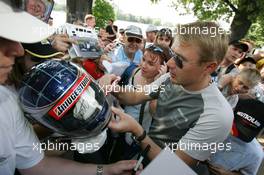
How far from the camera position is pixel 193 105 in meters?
2.01

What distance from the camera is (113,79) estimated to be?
90.9 inches

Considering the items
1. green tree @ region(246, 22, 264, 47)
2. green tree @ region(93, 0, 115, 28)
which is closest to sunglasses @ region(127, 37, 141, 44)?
green tree @ region(93, 0, 115, 28)

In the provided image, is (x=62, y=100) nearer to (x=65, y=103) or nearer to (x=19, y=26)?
(x=65, y=103)

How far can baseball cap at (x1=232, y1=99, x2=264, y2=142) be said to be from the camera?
2545 mm

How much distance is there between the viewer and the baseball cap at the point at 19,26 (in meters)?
1.12

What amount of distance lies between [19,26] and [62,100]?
407 millimetres

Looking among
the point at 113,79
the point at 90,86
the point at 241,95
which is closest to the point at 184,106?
the point at 113,79

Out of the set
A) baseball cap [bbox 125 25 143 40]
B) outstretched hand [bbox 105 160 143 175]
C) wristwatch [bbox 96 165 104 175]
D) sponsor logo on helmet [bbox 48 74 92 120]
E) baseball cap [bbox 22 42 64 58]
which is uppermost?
baseball cap [bbox 125 25 143 40]

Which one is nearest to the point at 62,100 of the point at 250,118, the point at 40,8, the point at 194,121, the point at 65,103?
the point at 65,103

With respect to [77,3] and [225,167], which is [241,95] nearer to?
[225,167]

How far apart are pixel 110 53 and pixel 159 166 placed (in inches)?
139

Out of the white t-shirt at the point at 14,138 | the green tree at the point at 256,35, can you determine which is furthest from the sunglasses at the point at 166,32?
the green tree at the point at 256,35

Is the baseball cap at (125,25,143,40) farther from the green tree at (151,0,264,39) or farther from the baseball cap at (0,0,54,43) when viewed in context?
the green tree at (151,0,264,39)

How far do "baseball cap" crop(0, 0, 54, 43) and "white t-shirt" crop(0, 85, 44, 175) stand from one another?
45cm
